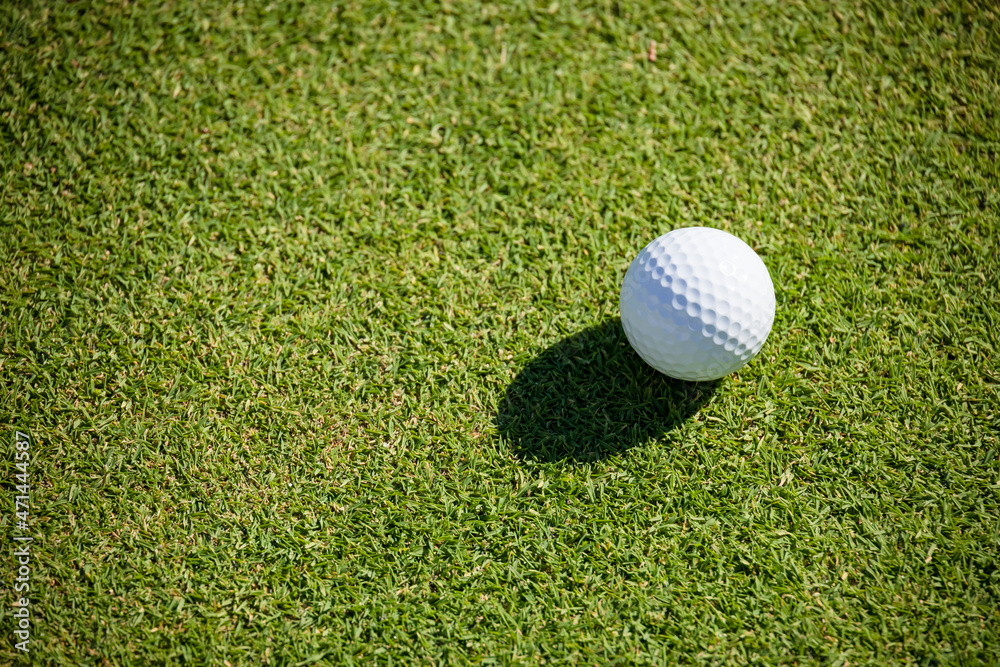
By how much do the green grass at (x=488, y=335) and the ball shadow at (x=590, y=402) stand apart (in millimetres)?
17

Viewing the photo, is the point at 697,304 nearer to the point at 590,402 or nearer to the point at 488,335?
the point at 590,402

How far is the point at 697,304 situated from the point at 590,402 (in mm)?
753

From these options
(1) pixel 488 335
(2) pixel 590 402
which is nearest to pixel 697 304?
(2) pixel 590 402

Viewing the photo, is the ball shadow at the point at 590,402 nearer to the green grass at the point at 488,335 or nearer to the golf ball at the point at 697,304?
the green grass at the point at 488,335

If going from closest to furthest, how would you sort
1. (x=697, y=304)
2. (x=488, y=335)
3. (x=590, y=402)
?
1. (x=697, y=304)
2. (x=590, y=402)
3. (x=488, y=335)

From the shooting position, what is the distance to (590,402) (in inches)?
125

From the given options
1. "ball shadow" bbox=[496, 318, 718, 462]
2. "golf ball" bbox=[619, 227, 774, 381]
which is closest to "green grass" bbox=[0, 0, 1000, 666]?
"ball shadow" bbox=[496, 318, 718, 462]

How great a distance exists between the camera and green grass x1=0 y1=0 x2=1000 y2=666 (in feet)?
9.29

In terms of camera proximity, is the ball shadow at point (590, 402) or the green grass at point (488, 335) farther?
the ball shadow at point (590, 402)

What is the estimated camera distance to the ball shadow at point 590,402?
3092mm

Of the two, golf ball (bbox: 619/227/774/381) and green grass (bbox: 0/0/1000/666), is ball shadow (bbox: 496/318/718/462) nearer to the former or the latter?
green grass (bbox: 0/0/1000/666)

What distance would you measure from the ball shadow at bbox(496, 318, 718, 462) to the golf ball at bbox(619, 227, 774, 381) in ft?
0.77

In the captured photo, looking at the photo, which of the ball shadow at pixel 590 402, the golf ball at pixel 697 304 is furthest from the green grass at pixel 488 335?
the golf ball at pixel 697 304

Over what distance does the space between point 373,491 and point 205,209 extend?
1.96m
